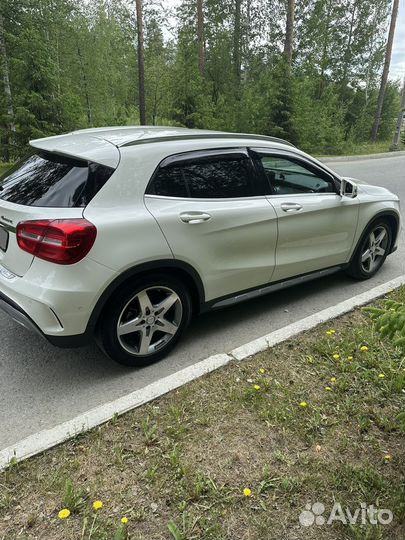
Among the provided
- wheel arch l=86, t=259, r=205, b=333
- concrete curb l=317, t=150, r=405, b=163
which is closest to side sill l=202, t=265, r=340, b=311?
wheel arch l=86, t=259, r=205, b=333

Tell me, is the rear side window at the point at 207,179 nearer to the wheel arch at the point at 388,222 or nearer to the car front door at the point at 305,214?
the car front door at the point at 305,214

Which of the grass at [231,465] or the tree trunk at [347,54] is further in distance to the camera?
the tree trunk at [347,54]

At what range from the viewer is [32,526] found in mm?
1898

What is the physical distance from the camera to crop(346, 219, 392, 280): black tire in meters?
4.64

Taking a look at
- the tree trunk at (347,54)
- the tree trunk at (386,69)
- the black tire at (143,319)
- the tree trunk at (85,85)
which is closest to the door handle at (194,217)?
the black tire at (143,319)

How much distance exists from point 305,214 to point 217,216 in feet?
3.56

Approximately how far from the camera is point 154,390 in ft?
→ 9.15

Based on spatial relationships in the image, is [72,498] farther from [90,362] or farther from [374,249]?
[374,249]

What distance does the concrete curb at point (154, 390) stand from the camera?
7.61 ft

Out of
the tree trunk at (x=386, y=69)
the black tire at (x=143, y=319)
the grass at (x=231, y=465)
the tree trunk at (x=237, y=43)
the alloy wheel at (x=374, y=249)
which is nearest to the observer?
the grass at (x=231, y=465)

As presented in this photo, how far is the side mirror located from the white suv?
0.25 meters

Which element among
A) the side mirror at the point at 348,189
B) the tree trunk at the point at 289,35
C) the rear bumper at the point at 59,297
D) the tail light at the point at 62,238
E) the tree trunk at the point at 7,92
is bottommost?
the rear bumper at the point at 59,297

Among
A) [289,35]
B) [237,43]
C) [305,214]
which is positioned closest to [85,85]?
[237,43]

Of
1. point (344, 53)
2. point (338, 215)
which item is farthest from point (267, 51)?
point (338, 215)
